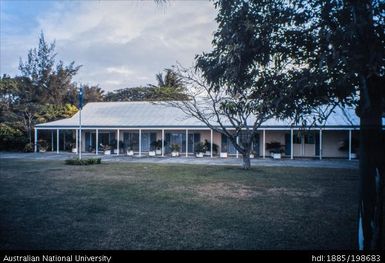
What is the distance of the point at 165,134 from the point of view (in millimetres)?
31047

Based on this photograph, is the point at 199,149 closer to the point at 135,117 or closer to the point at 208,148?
the point at 208,148

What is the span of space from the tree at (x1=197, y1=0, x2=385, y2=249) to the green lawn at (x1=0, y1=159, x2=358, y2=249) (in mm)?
2234

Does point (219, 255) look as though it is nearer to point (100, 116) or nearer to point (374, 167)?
point (374, 167)

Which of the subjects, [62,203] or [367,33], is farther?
[62,203]

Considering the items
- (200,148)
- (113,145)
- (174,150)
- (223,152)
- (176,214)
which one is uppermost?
(113,145)

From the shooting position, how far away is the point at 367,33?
129 inches

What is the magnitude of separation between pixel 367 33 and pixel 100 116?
31942mm

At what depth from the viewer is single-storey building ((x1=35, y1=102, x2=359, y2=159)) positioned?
1013 inches

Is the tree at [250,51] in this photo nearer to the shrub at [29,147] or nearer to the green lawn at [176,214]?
the green lawn at [176,214]

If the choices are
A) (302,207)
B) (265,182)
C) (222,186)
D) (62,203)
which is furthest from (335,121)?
(62,203)

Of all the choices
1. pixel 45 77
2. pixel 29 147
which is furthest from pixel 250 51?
pixel 45 77

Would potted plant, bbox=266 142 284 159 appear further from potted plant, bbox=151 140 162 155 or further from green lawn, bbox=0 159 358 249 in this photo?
green lawn, bbox=0 159 358 249

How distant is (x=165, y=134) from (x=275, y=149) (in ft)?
35.3

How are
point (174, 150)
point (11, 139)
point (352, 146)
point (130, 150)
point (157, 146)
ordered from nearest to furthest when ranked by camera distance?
point (352, 146), point (174, 150), point (157, 146), point (130, 150), point (11, 139)
